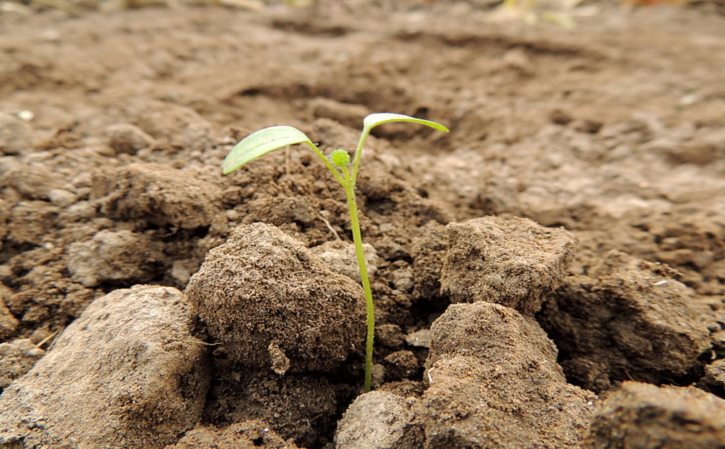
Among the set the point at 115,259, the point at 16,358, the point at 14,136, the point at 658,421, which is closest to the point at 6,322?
the point at 16,358

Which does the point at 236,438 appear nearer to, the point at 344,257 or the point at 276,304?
the point at 276,304

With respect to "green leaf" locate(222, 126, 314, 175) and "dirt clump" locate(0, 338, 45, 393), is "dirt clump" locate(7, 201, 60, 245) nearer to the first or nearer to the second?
"dirt clump" locate(0, 338, 45, 393)

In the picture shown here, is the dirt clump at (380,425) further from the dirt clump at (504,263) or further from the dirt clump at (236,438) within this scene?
the dirt clump at (504,263)

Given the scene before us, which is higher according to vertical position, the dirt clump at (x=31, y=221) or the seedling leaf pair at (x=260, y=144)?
the seedling leaf pair at (x=260, y=144)

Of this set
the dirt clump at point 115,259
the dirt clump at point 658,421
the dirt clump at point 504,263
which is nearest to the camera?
the dirt clump at point 658,421

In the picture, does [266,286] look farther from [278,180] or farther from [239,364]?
[278,180]

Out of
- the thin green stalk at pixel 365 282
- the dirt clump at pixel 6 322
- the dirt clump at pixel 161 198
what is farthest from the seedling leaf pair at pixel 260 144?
the dirt clump at pixel 6 322

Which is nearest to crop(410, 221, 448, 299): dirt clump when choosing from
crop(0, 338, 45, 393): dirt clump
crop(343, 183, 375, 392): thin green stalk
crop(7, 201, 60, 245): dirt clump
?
crop(343, 183, 375, 392): thin green stalk
